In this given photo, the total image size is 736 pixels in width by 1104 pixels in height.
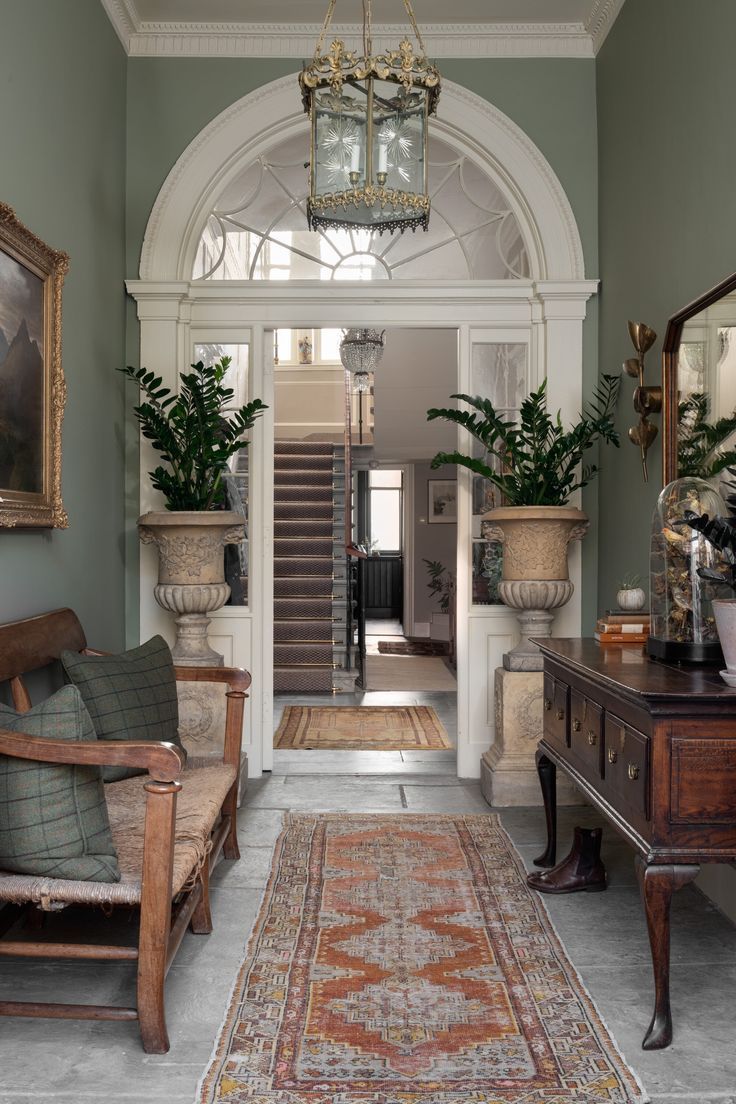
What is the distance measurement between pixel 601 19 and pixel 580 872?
164 inches

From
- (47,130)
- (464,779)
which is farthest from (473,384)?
(47,130)

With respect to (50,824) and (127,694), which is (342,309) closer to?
(127,694)

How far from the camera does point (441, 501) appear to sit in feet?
42.7

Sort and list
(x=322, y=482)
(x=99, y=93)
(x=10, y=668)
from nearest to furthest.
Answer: (x=10, y=668) < (x=99, y=93) < (x=322, y=482)

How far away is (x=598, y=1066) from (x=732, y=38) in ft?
10.4

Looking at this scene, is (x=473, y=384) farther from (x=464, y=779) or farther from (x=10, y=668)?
(x=10, y=668)

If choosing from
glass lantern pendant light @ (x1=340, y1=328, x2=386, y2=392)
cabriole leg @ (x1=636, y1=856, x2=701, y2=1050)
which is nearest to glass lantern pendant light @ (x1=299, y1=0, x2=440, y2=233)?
cabriole leg @ (x1=636, y1=856, x2=701, y2=1050)

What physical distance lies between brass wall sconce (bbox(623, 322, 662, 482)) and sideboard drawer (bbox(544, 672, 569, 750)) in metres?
1.23

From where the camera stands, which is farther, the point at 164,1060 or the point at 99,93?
the point at 99,93

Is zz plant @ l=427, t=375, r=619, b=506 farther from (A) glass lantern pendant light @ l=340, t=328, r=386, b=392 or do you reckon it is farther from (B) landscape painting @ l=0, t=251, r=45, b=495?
(A) glass lantern pendant light @ l=340, t=328, r=386, b=392

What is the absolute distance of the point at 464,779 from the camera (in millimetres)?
5152

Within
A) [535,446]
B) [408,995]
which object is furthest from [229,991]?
[535,446]

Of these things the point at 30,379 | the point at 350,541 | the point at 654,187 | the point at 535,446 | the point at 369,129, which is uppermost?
the point at 654,187

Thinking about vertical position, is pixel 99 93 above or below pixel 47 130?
above
